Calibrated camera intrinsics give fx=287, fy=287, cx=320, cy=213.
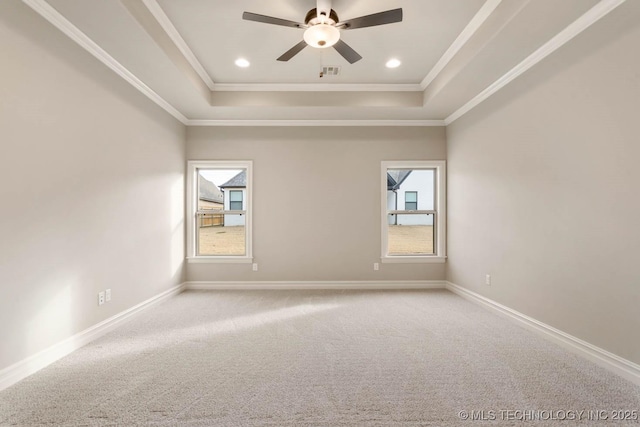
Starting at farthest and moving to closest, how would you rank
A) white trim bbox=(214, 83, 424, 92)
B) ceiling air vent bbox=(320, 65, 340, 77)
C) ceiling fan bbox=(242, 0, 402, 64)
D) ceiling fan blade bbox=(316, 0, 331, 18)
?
white trim bbox=(214, 83, 424, 92) < ceiling air vent bbox=(320, 65, 340, 77) < ceiling fan blade bbox=(316, 0, 331, 18) < ceiling fan bbox=(242, 0, 402, 64)

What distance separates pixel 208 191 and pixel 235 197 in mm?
488

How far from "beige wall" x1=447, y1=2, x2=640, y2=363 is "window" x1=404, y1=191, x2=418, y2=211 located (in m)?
1.23

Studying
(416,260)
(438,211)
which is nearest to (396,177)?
(438,211)

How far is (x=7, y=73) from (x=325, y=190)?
142 inches

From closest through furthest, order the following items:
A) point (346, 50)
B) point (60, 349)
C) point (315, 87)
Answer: point (60, 349)
point (346, 50)
point (315, 87)

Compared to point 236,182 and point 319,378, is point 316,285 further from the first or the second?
point 319,378

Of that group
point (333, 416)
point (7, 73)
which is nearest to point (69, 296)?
point (7, 73)

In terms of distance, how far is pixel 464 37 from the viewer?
9.79 ft

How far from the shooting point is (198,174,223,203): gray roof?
4.92 meters

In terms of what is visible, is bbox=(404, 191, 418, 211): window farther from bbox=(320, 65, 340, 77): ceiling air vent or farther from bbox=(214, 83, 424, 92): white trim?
bbox=(320, 65, 340, 77): ceiling air vent

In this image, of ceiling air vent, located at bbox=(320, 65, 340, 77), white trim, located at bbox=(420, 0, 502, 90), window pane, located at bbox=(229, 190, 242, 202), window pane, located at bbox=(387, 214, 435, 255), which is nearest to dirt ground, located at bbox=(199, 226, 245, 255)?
window pane, located at bbox=(229, 190, 242, 202)

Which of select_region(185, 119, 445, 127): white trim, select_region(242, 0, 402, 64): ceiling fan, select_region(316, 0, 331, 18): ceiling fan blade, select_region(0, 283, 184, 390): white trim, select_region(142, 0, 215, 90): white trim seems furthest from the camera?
select_region(185, 119, 445, 127): white trim

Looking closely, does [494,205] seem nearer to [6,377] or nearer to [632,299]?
[632,299]

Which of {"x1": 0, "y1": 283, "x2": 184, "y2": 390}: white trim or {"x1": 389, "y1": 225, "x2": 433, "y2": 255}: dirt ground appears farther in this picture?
{"x1": 389, "y1": 225, "x2": 433, "y2": 255}: dirt ground
